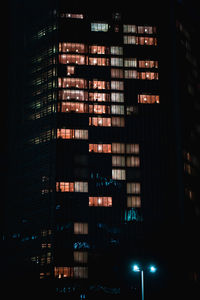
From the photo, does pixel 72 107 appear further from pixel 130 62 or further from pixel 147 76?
pixel 147 76

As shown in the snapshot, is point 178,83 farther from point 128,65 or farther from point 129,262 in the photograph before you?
point 129,262

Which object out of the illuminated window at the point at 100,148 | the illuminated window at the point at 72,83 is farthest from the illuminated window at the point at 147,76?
the illuminated window at the point at 100,148

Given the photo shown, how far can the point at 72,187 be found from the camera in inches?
3716

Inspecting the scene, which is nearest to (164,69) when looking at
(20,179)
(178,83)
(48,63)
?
(178,83)

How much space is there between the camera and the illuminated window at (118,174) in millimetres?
97250

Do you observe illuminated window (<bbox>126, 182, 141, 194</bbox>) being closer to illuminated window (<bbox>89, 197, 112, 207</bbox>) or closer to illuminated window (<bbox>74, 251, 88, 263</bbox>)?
illuminated window (<bbox>89, 197, 112, 207</bbox>)

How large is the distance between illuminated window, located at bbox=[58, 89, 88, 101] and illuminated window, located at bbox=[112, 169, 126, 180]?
17948 millimetres

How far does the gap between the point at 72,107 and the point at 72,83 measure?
5867 mm

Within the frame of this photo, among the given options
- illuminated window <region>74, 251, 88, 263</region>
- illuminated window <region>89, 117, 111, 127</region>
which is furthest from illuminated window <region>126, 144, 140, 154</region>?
illuminated window <region>74, 251, 88, 263</region>

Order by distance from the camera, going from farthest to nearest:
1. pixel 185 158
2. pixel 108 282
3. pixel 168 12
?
1. pixel 168 12
2. pixel 185 158
3. pixel 108 282

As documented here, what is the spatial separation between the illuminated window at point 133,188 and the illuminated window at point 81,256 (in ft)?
54.3

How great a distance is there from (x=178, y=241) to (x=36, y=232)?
102ft

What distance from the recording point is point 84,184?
95.1m

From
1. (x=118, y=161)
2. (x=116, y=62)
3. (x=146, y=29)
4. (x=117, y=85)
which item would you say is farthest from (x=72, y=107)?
(x=146, y=29)
